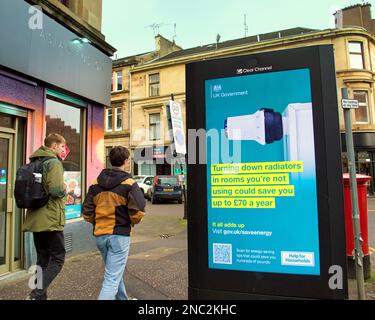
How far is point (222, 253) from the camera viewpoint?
2.90 m

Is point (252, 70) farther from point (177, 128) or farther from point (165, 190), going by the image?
point (165, 190)

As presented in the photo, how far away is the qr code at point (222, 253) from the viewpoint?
2.88 meters

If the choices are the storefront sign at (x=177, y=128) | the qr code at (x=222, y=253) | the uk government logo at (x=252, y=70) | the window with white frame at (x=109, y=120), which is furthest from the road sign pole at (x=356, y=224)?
the window with white frame at (x=109, y=120)

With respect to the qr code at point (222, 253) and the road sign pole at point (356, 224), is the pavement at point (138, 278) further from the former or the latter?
the qr code at point (222, 253)

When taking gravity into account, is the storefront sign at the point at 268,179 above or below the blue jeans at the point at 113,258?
above

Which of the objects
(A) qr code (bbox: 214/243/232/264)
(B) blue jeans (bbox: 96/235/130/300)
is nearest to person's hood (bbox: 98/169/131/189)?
(B) blue jeans (bbox: 96/235/130/300)

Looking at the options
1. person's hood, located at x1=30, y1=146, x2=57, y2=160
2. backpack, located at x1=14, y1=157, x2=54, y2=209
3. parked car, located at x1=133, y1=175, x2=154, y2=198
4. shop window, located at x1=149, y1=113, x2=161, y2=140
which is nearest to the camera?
backpack, located at x1=14, y1=157, x2=54, y2=209

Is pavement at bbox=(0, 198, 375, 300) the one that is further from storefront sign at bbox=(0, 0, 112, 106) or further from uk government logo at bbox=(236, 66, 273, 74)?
storefront sign at bbox=(0, 0, 112, 106)

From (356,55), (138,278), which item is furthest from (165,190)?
(356,55)

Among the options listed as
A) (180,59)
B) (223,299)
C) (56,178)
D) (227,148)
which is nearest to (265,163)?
(227,148)

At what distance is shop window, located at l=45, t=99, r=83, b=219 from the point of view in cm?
657

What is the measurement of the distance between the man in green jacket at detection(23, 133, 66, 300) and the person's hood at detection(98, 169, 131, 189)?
Answer: 597 mm

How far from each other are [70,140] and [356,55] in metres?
22.8

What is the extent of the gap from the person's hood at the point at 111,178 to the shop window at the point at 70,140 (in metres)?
3.27
